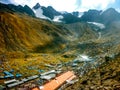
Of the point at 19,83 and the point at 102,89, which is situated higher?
the point at 102,89

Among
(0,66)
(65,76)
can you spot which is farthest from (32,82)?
(0,66)

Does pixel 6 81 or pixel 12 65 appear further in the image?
pixel 12 65

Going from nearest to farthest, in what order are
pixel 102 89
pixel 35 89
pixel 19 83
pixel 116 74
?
pixel 102 89 → pixel 116 74 → pixel 35 89 → pixel 19 83

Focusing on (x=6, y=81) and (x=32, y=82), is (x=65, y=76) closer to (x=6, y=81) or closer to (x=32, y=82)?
(x=32, y=82)

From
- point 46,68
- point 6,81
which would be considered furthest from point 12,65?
point 6,81

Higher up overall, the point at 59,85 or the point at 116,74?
the point at 116,74

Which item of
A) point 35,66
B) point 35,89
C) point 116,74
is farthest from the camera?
point 35,66

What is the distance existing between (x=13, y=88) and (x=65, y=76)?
31.0 metres

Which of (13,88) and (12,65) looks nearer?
(13,88)

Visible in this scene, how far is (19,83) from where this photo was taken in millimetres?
123312

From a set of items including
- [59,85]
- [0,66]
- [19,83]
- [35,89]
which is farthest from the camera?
[0,66]

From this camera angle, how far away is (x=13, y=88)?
116500 millimetres

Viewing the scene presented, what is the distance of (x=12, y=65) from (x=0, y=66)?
31.7 ft

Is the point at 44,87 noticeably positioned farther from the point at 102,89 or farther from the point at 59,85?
the point at 102,89
